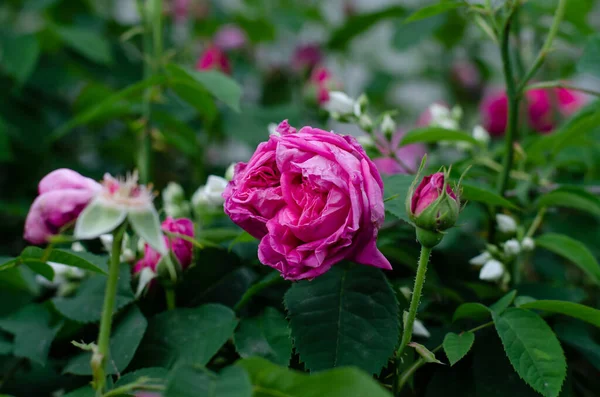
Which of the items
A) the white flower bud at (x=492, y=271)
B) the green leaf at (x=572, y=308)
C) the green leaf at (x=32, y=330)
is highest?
the green leaf at (x=572, y=308)

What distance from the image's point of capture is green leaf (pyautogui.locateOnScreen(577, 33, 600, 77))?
73 cm

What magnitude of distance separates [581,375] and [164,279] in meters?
0.51

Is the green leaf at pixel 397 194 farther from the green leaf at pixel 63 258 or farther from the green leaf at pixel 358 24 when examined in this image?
the green leaf at pixel 358 24

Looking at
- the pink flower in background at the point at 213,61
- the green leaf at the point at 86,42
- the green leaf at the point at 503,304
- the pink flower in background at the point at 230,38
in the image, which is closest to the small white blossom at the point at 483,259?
the green leaf at the point at 503,304

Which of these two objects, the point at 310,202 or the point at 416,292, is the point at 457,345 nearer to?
the point at 416,292

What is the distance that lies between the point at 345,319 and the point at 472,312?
13 centimetres

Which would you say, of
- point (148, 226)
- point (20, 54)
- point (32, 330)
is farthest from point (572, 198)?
point (20, 54)

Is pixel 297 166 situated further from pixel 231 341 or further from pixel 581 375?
pixel 581 375

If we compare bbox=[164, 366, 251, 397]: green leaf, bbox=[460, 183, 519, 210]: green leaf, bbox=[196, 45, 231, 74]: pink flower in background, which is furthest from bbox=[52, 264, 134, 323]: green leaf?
bbox=[196, 45, 231, 74]: pink flower in background

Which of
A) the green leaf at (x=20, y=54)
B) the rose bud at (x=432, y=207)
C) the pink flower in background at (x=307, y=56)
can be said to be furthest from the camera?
the pink flower in background at (x=307, y=56)

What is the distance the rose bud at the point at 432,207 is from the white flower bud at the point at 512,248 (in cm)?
23

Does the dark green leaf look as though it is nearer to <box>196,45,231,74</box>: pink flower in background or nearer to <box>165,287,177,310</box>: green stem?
<box>165,287,177,310</box>: green stem

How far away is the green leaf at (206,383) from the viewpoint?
0.39 m

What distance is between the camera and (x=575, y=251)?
712 millimetres
